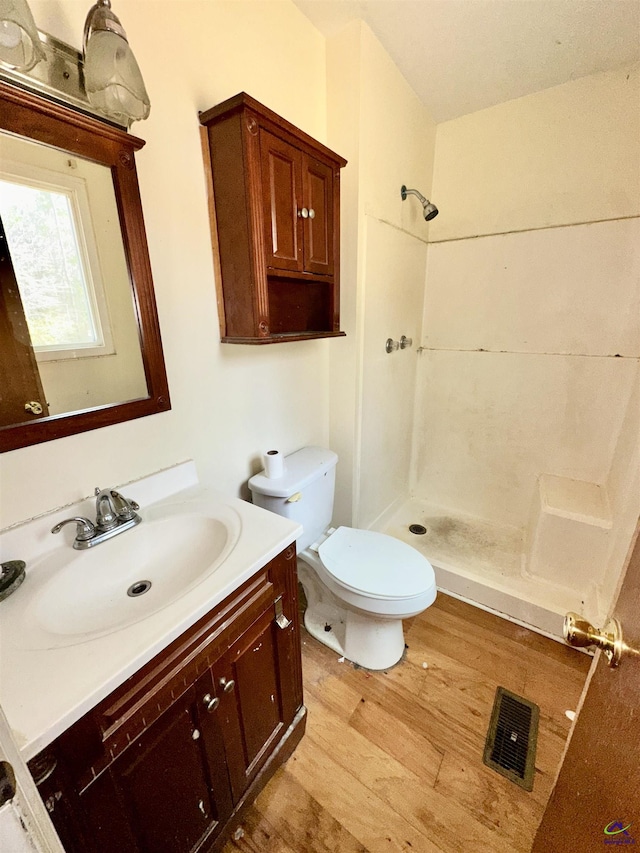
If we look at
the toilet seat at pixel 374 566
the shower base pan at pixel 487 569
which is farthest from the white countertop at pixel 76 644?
the shower base pan at pixel 487 569

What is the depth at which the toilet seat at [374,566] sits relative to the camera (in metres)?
1.28

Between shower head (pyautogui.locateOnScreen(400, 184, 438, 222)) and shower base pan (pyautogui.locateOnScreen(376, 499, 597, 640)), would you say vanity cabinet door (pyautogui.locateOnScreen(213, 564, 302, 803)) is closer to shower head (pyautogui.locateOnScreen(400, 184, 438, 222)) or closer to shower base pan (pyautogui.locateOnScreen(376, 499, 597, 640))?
shower base pan (pyautogui.locateOnScreen(376, 499, 597, 640))

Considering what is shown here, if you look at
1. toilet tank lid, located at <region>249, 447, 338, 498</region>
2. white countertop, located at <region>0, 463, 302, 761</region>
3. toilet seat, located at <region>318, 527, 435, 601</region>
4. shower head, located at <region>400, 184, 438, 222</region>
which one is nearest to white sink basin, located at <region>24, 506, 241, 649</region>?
white countertop, located at <region>0, 463, 302, 761</region>

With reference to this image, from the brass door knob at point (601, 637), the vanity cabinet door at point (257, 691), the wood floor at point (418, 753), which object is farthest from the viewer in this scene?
the wood floor at point (418, 753)

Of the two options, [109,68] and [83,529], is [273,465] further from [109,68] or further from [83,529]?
[109,68]

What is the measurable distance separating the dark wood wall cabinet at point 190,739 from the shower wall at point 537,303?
139 centimetres

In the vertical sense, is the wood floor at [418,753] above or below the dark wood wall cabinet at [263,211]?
below

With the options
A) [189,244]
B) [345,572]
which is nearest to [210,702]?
[345,572]

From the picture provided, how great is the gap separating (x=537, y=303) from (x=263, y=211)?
155cm

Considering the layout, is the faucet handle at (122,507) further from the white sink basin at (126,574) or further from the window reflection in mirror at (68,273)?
the window reflection in mirror at (68,273)

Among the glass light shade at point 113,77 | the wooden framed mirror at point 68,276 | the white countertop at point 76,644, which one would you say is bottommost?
the white countertop at point 76,644

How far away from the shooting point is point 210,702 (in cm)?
79

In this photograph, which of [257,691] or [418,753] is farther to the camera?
[418,753]

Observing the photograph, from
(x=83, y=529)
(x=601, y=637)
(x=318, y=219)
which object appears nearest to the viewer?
(x=601, y=637)
